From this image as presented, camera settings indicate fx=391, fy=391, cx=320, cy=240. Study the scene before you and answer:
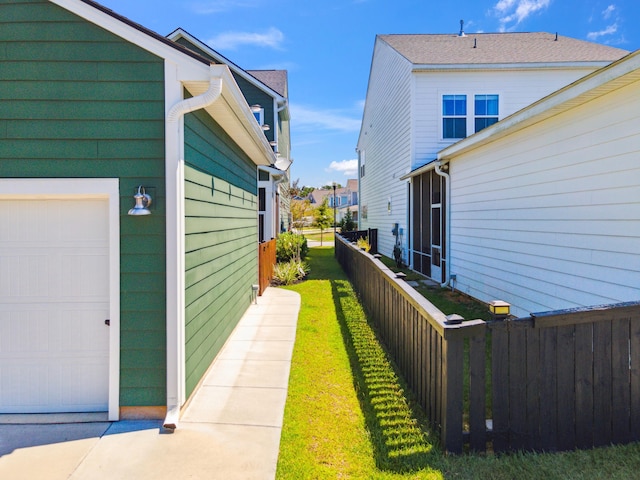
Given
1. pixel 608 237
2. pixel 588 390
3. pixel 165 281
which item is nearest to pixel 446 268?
pixel 608 237

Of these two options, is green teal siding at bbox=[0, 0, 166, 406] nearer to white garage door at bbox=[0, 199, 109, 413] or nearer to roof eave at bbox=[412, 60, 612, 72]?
white garage door at bbox=[0, 199, 109, 413]

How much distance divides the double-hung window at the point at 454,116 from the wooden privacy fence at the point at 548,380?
9.90 metres

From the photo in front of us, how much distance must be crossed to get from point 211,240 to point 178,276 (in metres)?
1.19

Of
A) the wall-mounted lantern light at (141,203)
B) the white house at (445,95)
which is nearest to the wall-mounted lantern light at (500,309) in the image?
the wall-mounted lantern light at (141,203)

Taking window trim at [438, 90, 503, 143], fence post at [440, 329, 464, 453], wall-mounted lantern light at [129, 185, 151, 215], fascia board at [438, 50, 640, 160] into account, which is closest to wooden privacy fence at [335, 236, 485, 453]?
fence post at [440, 329, 464, 453]

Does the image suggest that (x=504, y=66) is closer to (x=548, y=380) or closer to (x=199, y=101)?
(x=199, y=101)

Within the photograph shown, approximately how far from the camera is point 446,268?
973 centimetres

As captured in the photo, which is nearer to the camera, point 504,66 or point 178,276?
point 178,276

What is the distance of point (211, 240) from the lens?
4.62m

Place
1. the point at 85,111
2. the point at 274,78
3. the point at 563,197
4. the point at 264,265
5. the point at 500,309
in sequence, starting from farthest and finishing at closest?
the point at 274,78, the point at 264,265, the point at 563,197, the point at 85,111, the point at 500,309

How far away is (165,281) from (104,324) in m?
0.79

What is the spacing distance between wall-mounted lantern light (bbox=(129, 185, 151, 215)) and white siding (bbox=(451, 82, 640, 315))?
4741 mm

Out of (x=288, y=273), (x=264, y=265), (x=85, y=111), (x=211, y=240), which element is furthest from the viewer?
(x=288, y=273)

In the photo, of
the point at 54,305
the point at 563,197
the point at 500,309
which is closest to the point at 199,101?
the point at 54,305
